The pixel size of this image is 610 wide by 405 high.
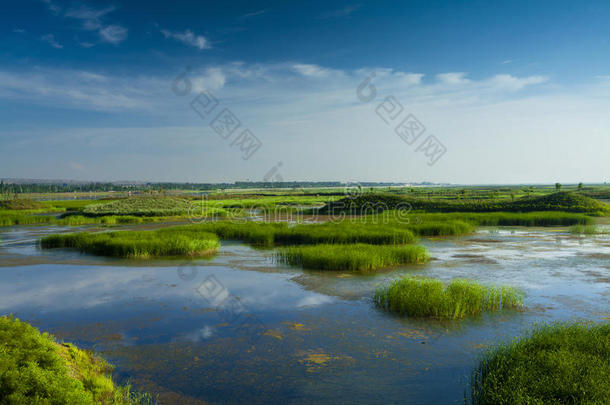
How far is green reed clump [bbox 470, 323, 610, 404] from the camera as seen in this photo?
6.07 m

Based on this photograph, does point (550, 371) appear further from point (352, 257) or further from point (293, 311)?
point (352, 257)

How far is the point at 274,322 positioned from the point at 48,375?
5.83m

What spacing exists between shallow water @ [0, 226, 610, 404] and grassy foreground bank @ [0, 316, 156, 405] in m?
0.68

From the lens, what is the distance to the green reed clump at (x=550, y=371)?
607 centimetres

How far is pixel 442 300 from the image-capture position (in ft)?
37.7

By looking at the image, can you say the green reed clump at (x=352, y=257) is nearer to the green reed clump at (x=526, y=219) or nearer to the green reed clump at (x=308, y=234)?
the green reed clump at (x=308, y=234)

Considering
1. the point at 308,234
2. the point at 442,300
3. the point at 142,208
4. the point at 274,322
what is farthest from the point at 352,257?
the point at 142,208

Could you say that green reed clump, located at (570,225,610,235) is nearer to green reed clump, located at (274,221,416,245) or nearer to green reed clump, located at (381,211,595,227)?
green reed clump, located at (381,211,595,227)

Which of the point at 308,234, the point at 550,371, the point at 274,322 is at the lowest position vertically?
the point at 274,322

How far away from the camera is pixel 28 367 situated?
6398 mm

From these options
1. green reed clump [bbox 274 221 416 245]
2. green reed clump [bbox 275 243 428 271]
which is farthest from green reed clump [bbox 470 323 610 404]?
green reed clump [bbox 274 221 416 245]

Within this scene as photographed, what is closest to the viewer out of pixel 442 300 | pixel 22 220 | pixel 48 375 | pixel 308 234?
pixel 48 375

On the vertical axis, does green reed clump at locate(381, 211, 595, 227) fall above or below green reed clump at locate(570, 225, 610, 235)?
above

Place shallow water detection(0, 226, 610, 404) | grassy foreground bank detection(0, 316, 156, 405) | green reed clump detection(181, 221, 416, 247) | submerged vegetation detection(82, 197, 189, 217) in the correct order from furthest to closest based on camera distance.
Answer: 1. submerged vegetation detection(82, 197, 189, 217)
2. green reed clump detection(181, 221, 416, 247)
3. shallow water detection(0, 226, 610, 404)
4. grassy foreground bank detection(0, 316, 156, 405)
